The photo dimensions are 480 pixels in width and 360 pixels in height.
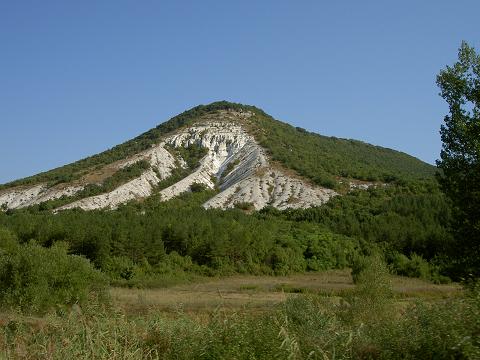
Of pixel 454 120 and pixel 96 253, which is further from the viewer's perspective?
pixel 96 253

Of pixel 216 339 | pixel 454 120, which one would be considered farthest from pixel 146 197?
pixel 216 339

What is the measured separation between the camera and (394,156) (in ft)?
518

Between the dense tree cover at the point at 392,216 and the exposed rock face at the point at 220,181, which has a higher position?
the exposed rock face at the point at 220,181

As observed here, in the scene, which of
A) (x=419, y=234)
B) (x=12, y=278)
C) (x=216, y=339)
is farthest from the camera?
(x=419, y=234)

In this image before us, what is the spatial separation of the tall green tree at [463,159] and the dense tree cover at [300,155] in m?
78.4

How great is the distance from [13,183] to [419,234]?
86.6 meters

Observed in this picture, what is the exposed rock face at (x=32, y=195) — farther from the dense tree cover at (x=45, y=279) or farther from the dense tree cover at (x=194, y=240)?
the dense tree cover at (x=45, y=279)

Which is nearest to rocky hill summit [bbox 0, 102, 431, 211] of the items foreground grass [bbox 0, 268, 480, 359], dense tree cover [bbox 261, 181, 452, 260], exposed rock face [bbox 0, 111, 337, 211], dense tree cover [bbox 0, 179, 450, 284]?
exposed rock face [bbox 0, 111, 337, 211]

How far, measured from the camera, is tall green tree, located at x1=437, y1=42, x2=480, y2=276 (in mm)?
17625

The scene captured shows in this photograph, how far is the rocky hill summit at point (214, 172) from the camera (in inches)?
3794

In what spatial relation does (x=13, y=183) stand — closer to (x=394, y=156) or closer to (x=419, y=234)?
(x=419, y=234)

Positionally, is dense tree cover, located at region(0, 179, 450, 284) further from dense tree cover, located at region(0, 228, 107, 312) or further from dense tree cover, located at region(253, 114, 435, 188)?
dense tree cover, located at region(0, 228, 107, 312)

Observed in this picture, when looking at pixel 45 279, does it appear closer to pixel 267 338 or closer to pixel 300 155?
pixel 267 338

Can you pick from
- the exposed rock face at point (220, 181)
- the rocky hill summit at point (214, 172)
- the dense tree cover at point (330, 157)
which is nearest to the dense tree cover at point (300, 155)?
the dense tree cover at point (330, 157)
